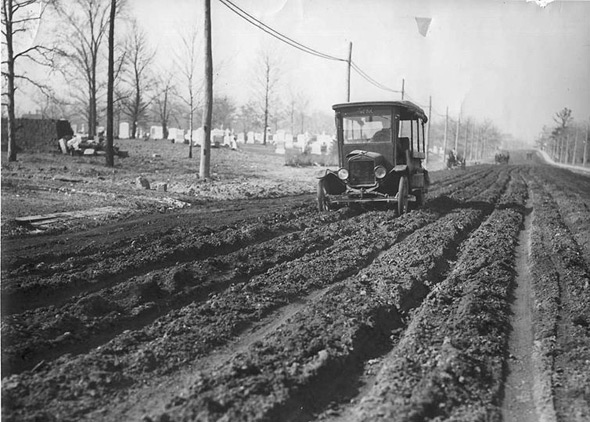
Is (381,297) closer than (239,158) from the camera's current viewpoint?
Yes

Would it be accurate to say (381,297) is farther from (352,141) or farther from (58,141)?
(58,141)

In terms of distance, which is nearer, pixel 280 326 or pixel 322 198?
pixel 280 326

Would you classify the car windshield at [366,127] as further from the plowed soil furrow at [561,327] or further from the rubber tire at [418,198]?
the plowed soil furrow at [561,327]

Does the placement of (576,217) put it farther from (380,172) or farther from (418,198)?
(380,172)

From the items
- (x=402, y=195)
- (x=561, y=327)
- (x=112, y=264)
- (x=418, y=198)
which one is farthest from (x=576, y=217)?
(x=112, y=264)

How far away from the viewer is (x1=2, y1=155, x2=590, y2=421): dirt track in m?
3.23

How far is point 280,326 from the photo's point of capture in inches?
176

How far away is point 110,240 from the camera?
750 cm

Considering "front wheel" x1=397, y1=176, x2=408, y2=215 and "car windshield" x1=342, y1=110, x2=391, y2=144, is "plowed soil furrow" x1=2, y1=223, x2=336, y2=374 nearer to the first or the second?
"front wheel" x1=397, y1=176, x2=408, y2=215

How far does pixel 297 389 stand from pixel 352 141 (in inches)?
356

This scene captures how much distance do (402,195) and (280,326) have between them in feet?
23.7

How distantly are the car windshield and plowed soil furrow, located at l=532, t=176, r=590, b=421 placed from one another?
398 centimetres

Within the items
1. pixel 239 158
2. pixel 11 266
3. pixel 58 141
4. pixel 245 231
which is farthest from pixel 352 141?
pixel 239 158

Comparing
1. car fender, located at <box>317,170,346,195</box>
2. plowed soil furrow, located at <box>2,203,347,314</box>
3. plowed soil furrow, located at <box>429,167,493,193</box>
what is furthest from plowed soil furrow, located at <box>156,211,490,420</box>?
plowed soil furrow, located at <box>429,167,493,193</box>
